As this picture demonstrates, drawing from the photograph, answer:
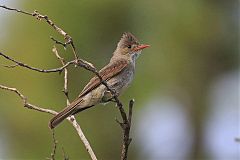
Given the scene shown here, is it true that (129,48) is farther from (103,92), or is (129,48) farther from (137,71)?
(137,71)

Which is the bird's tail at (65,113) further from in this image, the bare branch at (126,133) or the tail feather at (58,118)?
the bare branch at (126,133)

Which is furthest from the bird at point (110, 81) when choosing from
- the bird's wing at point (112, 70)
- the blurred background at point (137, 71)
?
the blurred background at point (137, 71)

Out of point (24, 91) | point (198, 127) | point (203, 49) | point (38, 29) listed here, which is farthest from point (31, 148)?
point (203, 49)

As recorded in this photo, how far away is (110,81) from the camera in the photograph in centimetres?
760

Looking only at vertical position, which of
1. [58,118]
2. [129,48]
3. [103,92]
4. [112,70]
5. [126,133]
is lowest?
[126,133]

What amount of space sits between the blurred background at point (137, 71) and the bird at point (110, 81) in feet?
22.4

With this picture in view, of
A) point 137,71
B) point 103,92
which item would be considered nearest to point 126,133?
point 103,92

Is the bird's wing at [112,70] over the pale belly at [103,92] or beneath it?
over

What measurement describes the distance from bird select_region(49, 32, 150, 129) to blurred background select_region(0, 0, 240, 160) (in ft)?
22.4

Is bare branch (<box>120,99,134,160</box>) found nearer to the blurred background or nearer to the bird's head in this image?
the bird's head

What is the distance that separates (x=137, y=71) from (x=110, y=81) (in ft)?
32.9

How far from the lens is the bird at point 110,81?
7031 millimetres

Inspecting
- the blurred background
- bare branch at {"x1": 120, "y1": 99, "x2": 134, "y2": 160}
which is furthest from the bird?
the blurred background

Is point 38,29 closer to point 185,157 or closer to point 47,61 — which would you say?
point 47,61
